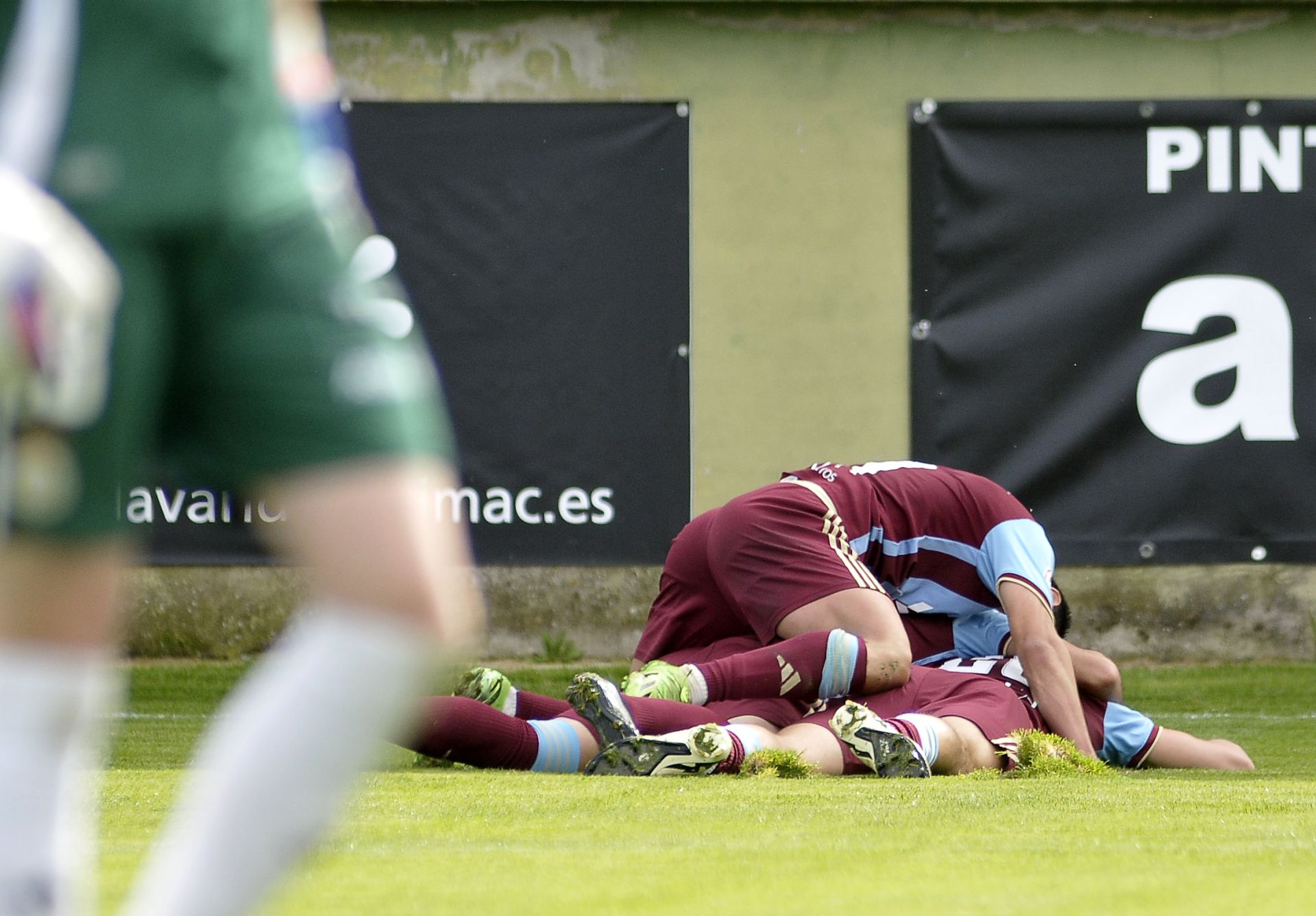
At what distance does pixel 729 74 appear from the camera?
723cm

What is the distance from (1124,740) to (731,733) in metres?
1.16

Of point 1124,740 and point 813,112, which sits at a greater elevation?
point 813,112

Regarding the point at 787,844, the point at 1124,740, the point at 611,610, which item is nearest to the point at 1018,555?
the point at 1124,740

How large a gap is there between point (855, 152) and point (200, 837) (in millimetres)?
6147

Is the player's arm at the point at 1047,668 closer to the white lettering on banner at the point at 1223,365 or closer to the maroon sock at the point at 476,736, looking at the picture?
the maroon sock at the point at 476,736

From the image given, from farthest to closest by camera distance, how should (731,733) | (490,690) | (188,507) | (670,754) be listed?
(188,507) < (490,690) < (731,733) < (670,754)

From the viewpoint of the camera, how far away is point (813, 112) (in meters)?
7.24

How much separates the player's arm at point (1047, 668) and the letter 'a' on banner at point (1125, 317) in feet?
8.74

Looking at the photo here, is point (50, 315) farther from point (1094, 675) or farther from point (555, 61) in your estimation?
point (555, 61)

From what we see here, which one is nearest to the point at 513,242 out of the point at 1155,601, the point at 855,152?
the point at 855,152

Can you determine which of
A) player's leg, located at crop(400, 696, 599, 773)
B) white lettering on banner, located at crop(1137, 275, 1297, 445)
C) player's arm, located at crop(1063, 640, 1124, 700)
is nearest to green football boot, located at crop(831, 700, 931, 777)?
player's leg, located at crop(400, 696, 599, 773)

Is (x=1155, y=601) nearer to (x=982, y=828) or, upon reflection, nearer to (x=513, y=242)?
(x=513, y=242)

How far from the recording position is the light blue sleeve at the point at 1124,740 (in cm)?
461

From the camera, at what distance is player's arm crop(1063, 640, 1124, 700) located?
470cm
